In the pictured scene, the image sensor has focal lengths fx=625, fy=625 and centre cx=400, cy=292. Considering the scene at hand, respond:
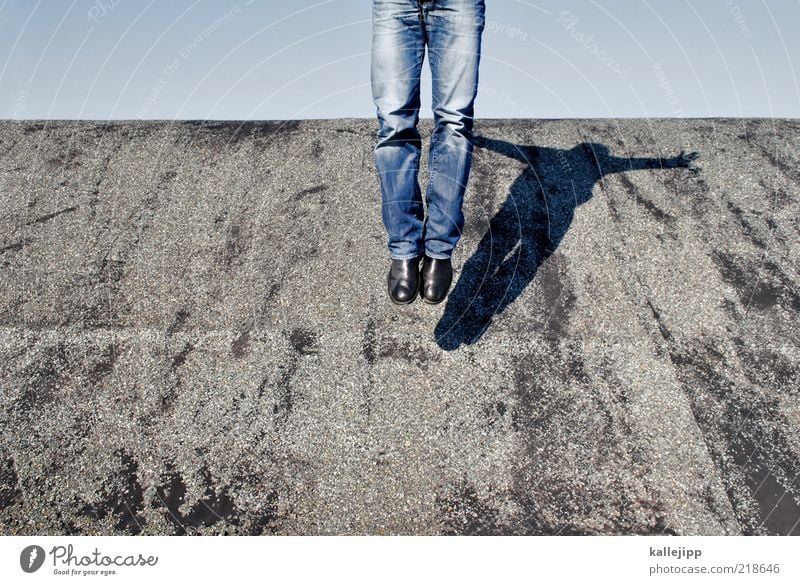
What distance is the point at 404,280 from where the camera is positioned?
3426 mm

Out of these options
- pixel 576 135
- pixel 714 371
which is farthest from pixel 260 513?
pixel 576 135

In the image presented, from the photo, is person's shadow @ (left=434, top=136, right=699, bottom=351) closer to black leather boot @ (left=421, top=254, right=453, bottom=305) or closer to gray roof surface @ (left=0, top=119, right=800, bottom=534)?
gray roof surface @ (left=0, top=119, right=800, bottom=534)

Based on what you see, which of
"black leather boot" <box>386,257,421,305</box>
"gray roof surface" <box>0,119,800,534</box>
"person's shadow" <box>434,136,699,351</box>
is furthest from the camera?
"person's shadow" <box>434,136,699,351</box>

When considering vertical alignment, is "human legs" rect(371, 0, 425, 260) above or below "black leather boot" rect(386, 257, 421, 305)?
above

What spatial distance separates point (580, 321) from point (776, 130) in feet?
13.3

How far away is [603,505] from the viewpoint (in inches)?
120

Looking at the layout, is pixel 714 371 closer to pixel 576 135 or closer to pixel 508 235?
pixel 508 235

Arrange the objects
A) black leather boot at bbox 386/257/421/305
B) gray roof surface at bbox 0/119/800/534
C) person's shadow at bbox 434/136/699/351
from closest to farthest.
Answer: gray roof surface at bbox 0/119/800/534 < black leather boot at bbox 386/257/421/305 < person's shadow at bbox 434/136/699/351

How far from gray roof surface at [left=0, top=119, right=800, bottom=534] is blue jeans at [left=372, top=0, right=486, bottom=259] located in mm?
927

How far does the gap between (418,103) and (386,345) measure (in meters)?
1.50

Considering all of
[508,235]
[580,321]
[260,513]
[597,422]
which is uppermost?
[508,235]

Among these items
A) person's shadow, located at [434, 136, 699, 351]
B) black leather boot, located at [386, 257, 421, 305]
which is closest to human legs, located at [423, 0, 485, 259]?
black leather boot, located at [386, 257, 421, 305]

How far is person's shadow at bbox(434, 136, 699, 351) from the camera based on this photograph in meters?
4.22
